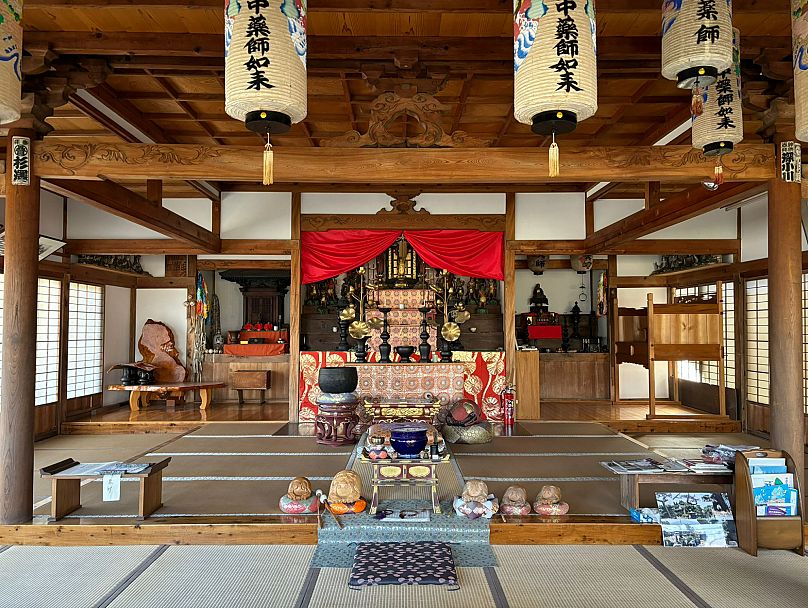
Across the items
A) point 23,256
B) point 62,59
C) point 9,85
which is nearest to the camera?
point 9,85

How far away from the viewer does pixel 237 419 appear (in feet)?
25.0

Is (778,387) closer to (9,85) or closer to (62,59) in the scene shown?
(9,85)

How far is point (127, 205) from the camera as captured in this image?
5246mm

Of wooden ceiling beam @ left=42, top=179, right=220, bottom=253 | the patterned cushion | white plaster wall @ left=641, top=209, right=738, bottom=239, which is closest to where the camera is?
the patterned cushion

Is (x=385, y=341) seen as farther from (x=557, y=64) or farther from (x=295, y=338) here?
(x=557, y=64)

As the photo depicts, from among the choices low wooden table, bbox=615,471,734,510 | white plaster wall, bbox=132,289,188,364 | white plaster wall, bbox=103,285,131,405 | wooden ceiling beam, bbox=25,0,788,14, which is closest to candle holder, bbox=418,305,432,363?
low wooden table, bbox=615,471,734,510

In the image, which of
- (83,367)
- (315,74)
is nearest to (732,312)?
(315,74)

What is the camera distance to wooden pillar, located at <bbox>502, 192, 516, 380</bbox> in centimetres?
752

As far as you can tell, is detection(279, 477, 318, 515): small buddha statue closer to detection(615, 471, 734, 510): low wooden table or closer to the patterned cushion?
the patterned cushion

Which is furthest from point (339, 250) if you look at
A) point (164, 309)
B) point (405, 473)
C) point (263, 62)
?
point (263, 62)

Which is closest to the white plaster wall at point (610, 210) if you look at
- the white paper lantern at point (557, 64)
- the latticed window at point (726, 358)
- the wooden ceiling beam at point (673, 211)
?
the wooden ceiling beam at point (673, 211)

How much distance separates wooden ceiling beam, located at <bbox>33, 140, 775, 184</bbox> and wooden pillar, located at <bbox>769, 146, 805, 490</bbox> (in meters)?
0.26

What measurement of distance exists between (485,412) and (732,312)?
3993mm

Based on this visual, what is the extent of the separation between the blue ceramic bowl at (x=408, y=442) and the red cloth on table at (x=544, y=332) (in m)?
7.37
